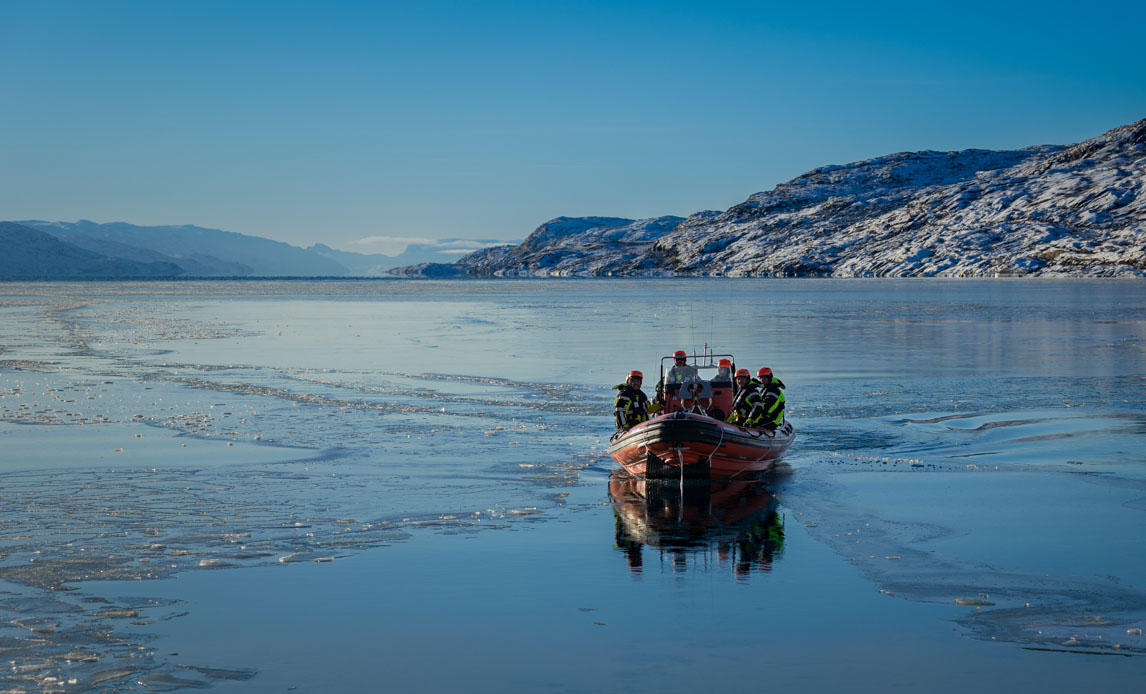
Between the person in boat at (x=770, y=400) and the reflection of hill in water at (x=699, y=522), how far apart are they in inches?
70.2

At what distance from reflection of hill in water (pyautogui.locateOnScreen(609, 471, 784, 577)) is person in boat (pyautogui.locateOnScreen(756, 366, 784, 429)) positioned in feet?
5.85

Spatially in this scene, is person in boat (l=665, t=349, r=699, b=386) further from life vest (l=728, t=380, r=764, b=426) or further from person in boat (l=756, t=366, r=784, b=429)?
person in boat (l=756, t=366, r=784, b=429)

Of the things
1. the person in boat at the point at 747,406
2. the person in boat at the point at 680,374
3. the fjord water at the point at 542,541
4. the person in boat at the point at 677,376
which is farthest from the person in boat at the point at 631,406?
the person in boat at the point at 747,406

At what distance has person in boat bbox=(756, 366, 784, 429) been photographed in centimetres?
2261

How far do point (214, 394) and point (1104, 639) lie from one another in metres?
26.2

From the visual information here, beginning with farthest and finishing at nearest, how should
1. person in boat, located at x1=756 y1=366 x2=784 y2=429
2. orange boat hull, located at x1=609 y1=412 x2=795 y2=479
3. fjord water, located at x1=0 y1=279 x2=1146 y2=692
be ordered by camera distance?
person in boat, located at x1=756 y1=366 x2=784 y2=429 → orange boat hull, located at x1=609 y1=412 x2=795 y2=479 → fjord water, located at x1=0 y1=279 x2=1146 y2=692

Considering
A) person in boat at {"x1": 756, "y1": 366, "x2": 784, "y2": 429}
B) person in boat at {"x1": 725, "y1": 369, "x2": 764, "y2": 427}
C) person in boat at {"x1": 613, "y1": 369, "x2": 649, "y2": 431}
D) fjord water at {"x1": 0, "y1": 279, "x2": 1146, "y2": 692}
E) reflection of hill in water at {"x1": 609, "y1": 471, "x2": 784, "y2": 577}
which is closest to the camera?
fjord water at {"x1": 0, "y1": 279, "x2": 1146, "y2": 692}

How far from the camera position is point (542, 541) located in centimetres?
1556

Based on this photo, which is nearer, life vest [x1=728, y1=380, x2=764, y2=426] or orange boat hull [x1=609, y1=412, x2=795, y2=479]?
orange boat hull [x1=609, y1=412, x2=795, y2=479]

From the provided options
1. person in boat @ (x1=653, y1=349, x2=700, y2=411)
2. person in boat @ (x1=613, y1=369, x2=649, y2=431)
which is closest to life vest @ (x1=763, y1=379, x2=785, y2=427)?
person in boat @ (x1=653, y1=349, x2=700, y2=411)

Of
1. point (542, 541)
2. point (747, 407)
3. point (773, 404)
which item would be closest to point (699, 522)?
point (542, 541)

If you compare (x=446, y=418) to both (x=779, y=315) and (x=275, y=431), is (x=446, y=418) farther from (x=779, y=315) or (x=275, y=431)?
(x=779, y=315)

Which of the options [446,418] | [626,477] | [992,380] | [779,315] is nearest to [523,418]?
[446,418]

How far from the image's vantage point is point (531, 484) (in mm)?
19797
